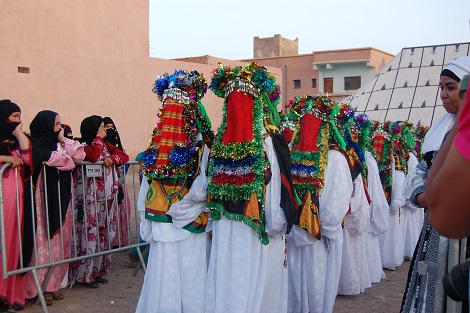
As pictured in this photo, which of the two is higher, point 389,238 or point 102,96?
point 102,96

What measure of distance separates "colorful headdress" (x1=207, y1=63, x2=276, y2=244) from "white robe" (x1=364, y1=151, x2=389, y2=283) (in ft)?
10.7

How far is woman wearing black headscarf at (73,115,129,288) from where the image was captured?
21.0ft

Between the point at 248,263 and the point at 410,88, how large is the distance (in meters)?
14.7

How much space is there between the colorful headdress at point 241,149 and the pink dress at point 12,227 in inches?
85.9

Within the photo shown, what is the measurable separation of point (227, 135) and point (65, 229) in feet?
8.61

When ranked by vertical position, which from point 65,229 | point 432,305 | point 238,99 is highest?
point 238,99

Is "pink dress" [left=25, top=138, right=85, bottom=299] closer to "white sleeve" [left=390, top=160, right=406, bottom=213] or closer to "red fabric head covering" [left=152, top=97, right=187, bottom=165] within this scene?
"red fabric head covering" [left=152, top=97, right=187, bottom=165]

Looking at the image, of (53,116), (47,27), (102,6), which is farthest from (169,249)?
(102,6)

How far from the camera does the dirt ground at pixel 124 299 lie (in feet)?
18.9

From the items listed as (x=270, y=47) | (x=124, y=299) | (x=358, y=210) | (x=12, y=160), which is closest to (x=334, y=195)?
(x=358, y=210)

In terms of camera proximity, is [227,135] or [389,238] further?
[389,238]

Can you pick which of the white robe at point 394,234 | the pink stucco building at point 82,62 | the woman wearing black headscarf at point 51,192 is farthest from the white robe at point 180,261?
the pink stucco building at point 82,62

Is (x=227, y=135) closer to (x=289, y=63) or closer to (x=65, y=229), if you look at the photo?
(x=65, y=229)

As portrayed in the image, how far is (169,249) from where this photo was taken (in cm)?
473
